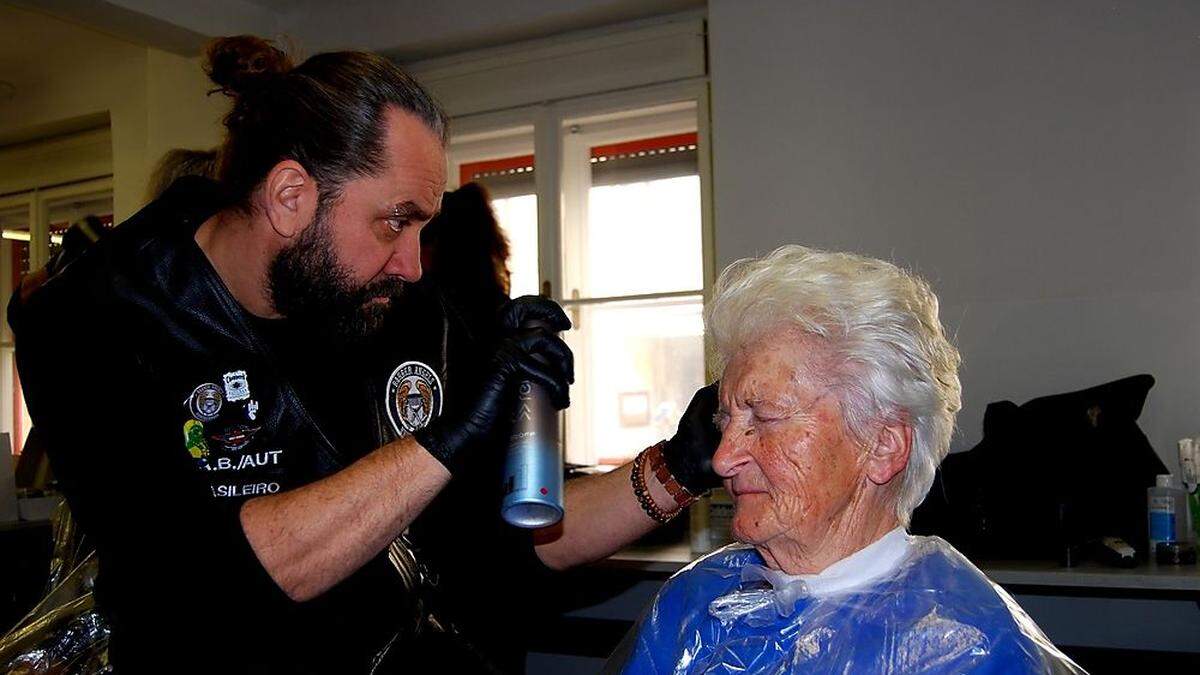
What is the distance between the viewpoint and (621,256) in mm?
4453

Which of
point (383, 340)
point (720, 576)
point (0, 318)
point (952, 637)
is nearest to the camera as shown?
point (952, 637)

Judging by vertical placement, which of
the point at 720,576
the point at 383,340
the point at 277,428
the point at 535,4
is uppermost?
the point at 535,4

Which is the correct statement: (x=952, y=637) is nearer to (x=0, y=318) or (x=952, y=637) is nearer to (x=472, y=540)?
(x=472, y=540)

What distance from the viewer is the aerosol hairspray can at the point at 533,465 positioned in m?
1.30

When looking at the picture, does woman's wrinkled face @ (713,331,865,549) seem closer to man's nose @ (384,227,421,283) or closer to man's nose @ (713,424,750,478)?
man's nose @ (713,424,750,478)

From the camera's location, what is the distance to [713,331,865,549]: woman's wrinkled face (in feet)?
4.50


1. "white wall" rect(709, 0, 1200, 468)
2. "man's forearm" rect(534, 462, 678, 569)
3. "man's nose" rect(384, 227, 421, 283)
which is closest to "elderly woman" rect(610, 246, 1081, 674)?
"man's forearm" rect(534, 462, 678, 569)

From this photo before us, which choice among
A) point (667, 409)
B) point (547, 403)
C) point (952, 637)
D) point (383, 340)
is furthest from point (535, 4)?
point (952, 637)

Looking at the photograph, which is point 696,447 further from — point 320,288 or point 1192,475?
point 1192,475

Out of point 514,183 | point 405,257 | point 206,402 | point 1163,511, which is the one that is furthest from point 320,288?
point 514,183

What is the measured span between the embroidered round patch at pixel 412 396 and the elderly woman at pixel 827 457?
0.55 metres

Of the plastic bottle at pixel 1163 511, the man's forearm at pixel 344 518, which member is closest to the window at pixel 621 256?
the plastic bottle at pixel 1163 511

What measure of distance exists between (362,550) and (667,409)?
3.04 metres

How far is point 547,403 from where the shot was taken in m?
1.40
